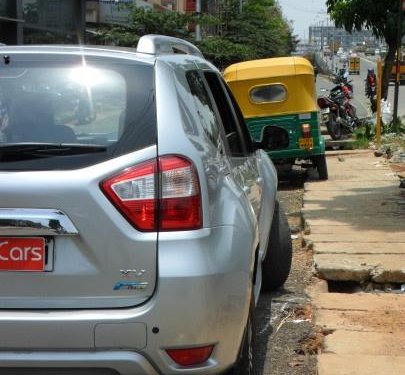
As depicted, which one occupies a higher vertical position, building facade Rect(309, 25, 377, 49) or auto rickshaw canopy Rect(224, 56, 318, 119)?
building facade Rect(309, 25, 377, 49)

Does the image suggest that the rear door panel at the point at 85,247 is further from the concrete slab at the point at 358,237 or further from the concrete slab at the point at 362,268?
the concrete slab at the point at 358,237

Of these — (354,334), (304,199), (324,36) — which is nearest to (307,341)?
(354,334)

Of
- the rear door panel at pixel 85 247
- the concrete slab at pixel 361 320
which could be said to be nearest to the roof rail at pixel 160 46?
the rear door panel at pixel 85 247

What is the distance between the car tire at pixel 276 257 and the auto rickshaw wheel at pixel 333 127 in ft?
31.9

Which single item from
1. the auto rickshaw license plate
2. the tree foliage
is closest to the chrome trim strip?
the auto rickshaw license plate

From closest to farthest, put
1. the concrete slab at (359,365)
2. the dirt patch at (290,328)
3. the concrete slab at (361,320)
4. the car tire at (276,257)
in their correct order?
the concrete slab at (359,365), the dirt patch at (290,328), the concrete slab at (361,320), the car tire at (276,257)

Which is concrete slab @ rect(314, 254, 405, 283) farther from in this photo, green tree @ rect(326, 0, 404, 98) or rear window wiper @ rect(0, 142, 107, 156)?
green tree @ rect(326, 0, 404, 98)

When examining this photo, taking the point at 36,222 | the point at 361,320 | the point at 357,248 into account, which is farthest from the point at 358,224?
the point at 36,222

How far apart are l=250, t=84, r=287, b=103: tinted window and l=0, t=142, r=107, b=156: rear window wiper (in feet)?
26.0

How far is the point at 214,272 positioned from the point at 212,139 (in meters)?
0.75

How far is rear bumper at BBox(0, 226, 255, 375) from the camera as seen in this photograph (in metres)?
2.51

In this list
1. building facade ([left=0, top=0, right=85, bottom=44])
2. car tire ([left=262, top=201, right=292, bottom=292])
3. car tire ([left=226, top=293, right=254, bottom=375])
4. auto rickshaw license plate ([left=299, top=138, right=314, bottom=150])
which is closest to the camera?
car tire ([left=226, top=293, right=254, bottom=375])

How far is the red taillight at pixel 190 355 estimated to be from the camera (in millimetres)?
2557

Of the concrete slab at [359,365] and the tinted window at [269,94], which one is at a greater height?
the tinted window at [269,94]
